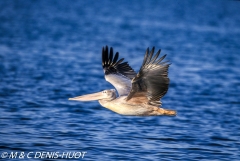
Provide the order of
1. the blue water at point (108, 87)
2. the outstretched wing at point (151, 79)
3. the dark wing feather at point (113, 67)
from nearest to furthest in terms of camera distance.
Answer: the outstretched wing at point (151, 79), the blue water at point (108, 87), the dark wing feather at point (113, 67)

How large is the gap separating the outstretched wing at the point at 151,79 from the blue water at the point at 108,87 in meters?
1.01

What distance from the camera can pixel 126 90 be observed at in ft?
33.1

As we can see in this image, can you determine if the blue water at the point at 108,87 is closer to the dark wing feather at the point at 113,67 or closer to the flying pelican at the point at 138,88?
the flying pelican at the point at 138,88

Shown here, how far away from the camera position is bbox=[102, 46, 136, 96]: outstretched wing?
1022 cm

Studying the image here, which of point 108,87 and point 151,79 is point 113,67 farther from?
point 108,87

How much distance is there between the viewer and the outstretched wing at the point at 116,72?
402 inches

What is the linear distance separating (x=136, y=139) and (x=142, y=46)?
15.9 metres

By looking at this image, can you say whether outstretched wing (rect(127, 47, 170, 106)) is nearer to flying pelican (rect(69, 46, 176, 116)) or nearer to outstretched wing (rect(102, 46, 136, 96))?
flying pelican (rect(69, 46, 176, 116))

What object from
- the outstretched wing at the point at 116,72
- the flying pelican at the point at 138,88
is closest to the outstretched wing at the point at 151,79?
the flying pelican at the point at 138,88

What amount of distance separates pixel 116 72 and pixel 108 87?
6.35 metres

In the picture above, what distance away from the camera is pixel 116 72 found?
10508mm

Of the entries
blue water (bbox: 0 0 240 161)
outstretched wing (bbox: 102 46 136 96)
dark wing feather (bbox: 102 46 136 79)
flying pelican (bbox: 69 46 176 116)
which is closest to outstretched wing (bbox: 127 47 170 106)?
flying pelican (bbox: 69 46 176 116)

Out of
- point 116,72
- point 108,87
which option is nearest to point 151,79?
point 116,72

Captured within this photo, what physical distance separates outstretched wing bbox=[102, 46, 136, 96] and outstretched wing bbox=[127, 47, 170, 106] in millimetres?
762
